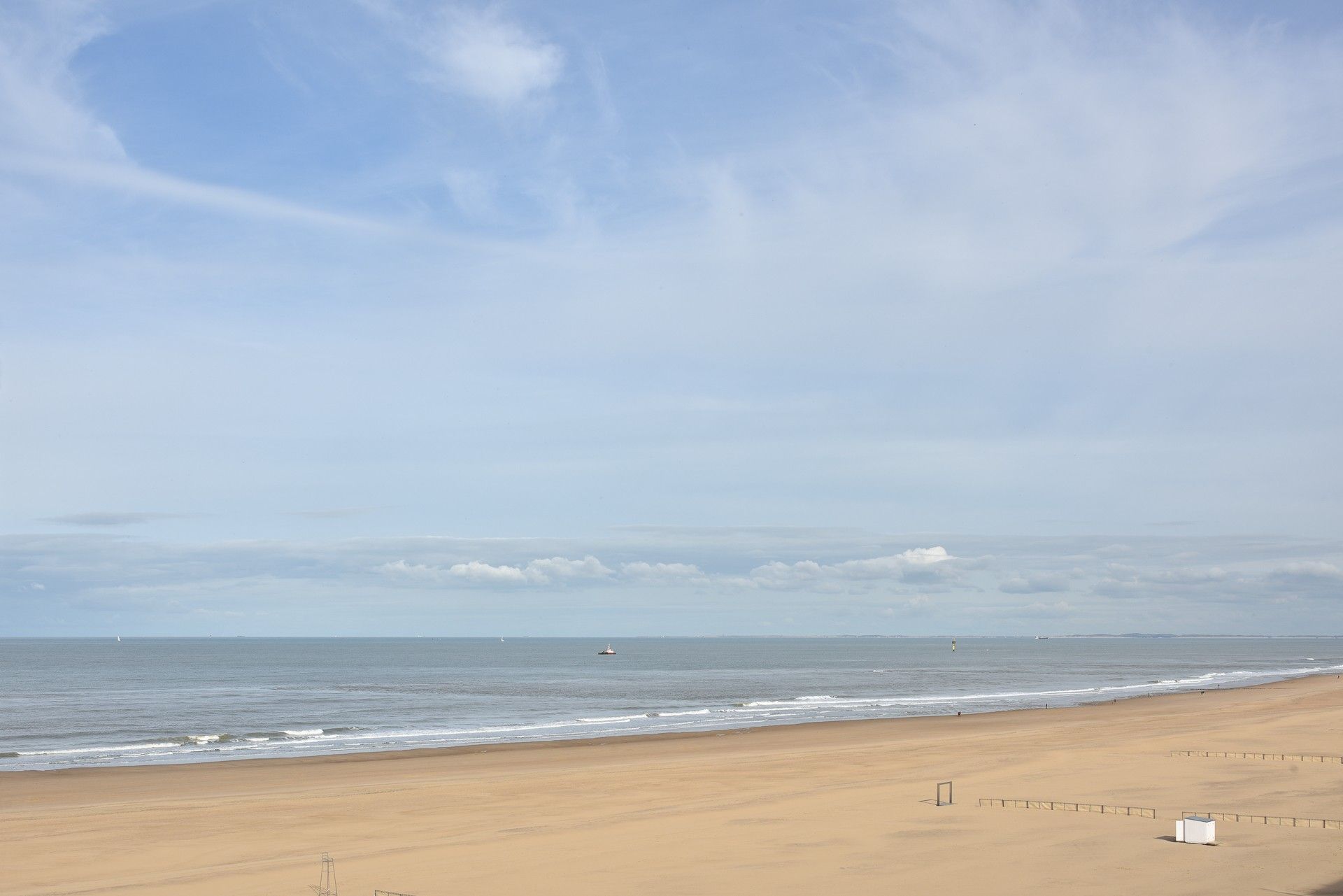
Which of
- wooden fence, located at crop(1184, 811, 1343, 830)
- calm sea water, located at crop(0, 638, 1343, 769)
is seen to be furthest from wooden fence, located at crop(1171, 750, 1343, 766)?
calm sea water, located at crop(0, 638, 1343, 769)

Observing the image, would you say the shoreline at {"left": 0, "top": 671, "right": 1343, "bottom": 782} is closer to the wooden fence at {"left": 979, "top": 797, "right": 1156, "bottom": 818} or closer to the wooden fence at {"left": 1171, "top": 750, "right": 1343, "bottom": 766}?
the wooden fence at {"left": 1171, "top": 750, "right": 1343, "bottom": 766}

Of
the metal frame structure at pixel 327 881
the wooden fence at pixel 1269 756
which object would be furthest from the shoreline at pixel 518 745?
the metal frame structure at pixel 327 881

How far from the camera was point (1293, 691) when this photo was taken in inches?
2899

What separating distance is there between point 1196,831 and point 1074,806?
183 inches

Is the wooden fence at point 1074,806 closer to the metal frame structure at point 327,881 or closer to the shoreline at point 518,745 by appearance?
the metal frame structure at point 327,881

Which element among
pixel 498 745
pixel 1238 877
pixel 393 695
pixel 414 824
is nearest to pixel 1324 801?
pixel 1238 877

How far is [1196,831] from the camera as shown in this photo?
19.9 m

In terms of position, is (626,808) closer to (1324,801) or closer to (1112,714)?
(1324,801)

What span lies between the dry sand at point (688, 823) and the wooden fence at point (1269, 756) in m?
0.90

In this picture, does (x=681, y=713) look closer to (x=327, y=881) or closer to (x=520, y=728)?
(x=520, y=728)

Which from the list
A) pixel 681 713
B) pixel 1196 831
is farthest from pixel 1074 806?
pixel 681 713

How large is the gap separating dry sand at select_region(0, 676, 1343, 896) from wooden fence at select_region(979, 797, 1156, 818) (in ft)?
1.62

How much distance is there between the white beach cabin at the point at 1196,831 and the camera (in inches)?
781

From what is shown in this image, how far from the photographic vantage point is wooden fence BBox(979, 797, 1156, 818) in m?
23.7
